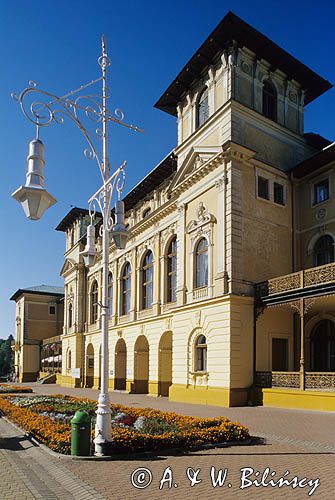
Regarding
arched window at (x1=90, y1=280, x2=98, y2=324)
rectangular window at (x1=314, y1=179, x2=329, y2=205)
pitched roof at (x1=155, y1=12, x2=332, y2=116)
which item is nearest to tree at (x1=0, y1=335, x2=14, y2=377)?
arched window at (x1=90, y1=280, x2=98, y2=324)

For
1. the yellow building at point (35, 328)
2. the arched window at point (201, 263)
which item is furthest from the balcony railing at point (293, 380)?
the yellow building at point (35, 328)

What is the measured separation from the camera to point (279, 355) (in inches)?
919

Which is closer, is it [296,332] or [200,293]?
[296,332]

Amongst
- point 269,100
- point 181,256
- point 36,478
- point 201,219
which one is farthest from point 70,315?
point 36,478

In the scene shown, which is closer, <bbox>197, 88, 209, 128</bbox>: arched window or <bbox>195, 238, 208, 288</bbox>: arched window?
<bbox>195, 238, 208, 288</bbox>: arched window

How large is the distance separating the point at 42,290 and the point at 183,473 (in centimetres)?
6202

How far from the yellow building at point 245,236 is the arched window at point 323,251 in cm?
5

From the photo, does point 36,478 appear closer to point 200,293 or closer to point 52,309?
point 200,293

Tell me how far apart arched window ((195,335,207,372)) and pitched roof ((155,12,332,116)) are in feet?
45.8

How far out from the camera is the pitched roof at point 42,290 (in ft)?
216

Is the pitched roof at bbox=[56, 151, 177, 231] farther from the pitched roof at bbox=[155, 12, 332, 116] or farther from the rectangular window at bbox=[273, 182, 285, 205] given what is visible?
the rectangular window at bbox=[273, 182, 285, 205]

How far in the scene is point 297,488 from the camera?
760cm

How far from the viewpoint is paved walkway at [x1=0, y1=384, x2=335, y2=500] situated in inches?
289

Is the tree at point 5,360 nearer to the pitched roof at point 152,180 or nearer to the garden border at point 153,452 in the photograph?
the pitched roof at point 152,180
